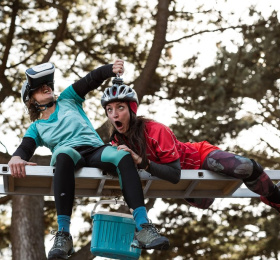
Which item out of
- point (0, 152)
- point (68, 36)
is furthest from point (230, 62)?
point (0, 152)

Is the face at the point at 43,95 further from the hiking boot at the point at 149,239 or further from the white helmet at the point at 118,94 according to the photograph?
the hiking boot at the point at 149,239

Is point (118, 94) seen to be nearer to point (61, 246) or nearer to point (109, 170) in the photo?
point (109, 170)

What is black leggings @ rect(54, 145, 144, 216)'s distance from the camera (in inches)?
195

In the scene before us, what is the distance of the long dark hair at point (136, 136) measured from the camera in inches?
200

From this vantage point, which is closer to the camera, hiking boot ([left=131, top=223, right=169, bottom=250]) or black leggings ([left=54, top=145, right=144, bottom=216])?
hiking boot ([left=131, top=223, right=169, bottom=250])

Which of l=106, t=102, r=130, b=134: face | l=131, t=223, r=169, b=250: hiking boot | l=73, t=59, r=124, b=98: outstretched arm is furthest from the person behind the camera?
l=73, t=59, r=124, b=98: outstretched arm

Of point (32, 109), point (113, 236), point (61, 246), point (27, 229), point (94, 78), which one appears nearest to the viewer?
point (61, 246)

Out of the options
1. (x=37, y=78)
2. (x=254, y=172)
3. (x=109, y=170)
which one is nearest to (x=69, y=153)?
(x=109, y=170)

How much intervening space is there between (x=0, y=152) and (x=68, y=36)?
7.08ft

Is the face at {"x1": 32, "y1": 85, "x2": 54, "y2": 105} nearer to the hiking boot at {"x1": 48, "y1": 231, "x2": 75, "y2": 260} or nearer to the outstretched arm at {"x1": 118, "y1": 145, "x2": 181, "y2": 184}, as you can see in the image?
the outstretched arm at {"x1": 118, "y1": 145, "x2": 181, "y2": 184}

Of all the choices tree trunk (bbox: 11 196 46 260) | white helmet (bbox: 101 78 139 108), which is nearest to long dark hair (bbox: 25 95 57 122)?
white helmet (bbox: 101 78 139 108)

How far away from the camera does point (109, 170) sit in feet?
16.7

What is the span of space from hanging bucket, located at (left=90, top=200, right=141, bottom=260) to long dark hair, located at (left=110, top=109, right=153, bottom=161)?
0.47 m

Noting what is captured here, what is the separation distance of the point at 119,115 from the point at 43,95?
2.39ft
